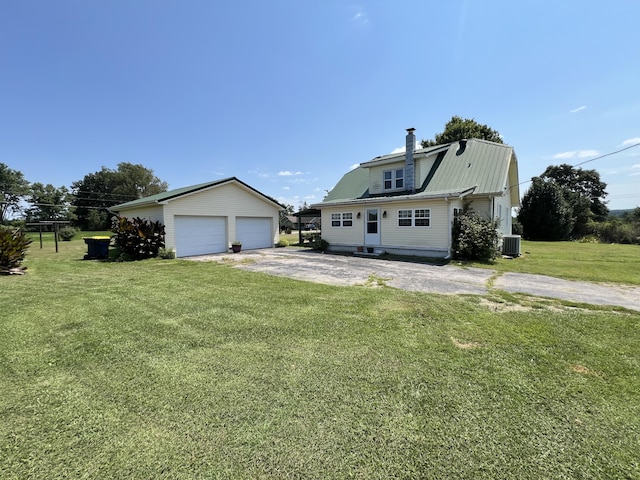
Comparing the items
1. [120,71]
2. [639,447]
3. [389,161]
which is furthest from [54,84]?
[639,447]

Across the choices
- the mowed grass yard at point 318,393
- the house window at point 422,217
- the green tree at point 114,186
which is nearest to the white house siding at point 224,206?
the mowed grass yard at point 318,393

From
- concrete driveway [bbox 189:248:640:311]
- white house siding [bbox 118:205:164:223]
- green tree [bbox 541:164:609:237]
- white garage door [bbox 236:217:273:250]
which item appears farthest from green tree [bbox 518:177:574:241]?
white house siding [bbox 118:205:164:223]

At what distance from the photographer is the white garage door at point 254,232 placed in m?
17.3

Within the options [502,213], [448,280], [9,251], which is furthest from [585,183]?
[9,251]

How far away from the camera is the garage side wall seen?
14.1 meters

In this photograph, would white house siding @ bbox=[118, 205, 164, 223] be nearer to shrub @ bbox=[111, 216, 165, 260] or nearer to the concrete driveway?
shrub @ bbox=[111, 216, 165, 260]

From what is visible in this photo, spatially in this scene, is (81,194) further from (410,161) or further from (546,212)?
(546,212)

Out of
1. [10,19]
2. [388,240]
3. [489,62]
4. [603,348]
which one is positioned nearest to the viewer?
[603,348]

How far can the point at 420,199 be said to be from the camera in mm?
12773

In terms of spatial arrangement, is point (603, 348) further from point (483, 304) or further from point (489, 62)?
point (489, 62)

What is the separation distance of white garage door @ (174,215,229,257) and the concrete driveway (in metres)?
5.74

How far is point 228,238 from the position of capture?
1656cm

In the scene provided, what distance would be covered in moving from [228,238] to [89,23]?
11.0 meters

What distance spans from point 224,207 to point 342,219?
720cm
